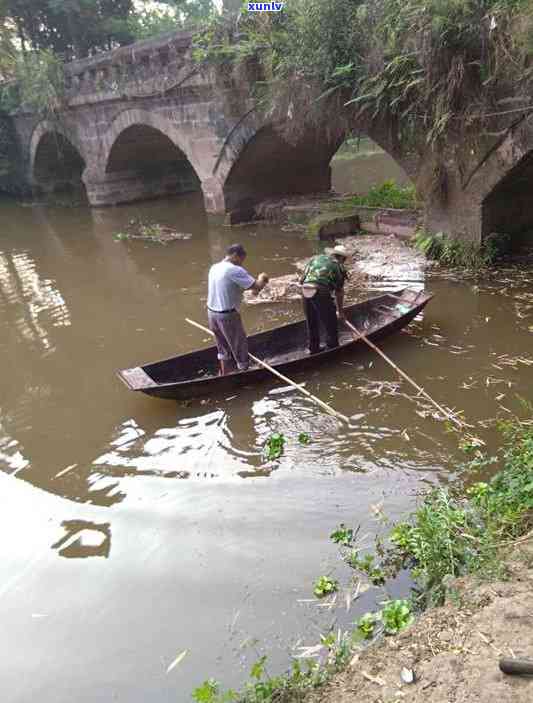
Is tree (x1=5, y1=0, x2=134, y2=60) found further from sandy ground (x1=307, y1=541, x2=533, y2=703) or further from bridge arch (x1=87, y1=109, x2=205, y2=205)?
sandy ground (x1=307, y1=541, x2=533, y2=703)

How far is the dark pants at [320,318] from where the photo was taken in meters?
6.64

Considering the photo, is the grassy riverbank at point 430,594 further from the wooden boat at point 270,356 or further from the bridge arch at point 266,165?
the bridge arch at point 266,165

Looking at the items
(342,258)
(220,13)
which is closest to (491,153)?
(342,258)

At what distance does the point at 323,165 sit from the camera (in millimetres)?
15773

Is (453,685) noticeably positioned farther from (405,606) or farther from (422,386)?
(422,386)

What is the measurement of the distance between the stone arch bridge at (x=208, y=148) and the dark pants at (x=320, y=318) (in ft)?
12.8

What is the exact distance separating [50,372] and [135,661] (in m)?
4.86

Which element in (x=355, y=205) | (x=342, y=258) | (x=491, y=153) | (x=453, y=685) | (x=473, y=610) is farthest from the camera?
(x=355, y=205)

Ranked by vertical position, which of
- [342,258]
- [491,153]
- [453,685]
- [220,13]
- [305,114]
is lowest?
[453,685]

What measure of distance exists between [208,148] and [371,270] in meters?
6.75

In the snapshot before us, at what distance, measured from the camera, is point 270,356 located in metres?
7.20

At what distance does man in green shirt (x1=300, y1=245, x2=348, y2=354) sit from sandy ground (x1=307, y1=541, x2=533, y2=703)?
13.2 ft

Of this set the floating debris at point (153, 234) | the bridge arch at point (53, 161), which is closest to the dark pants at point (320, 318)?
the floating debris at point (153, 234)

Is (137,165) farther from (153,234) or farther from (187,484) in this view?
(187,484)
